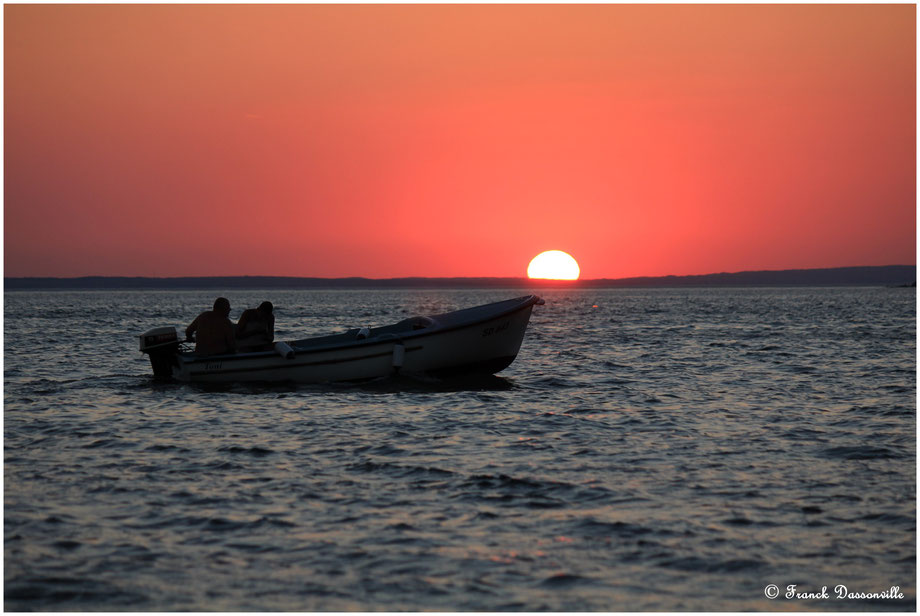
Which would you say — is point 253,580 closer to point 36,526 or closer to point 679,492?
point 36,526

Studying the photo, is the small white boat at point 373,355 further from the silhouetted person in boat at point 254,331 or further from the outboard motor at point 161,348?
the silhouetted person in boat at point 254,331

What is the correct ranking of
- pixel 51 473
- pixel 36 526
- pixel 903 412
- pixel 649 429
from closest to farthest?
pixel 36 526 → pixel 51 473 → pixel 649 429 → pixel 903 412

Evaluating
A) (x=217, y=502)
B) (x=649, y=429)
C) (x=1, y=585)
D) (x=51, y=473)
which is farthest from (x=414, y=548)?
(x=649, y=429)

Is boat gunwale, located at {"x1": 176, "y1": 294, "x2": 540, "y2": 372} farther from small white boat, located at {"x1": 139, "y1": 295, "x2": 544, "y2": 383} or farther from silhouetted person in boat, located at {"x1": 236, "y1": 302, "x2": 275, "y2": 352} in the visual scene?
silhouetted person in boat, located at {"x1": 236, "y1": 302, "x2": 275, "y2": 352}

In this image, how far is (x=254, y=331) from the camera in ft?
70.8

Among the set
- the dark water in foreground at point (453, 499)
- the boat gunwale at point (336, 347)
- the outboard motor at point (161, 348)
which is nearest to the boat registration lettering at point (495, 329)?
the boat gunwale at point (336, 347)

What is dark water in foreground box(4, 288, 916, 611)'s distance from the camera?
7.70 m

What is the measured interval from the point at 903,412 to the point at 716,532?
9.84 meters

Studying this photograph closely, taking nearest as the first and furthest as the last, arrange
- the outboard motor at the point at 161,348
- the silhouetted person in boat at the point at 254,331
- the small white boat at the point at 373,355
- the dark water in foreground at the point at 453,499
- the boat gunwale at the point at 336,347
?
1. the dark water in foreground at the point at 453,499
2. the boat gunwale at the point at 336,347
3. the small white boat at the point at 373,355
4. the silhouetted person in boat at the point at 254,331
5. the outboard motor at the point at 161,348

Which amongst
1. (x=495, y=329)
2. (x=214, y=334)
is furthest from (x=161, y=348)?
(x=495, y=329)

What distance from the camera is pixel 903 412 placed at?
1717 cm

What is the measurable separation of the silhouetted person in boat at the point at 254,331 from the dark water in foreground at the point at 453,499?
1.38m

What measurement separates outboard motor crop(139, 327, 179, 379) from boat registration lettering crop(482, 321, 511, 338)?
704cm

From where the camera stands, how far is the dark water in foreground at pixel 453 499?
7.70 m
